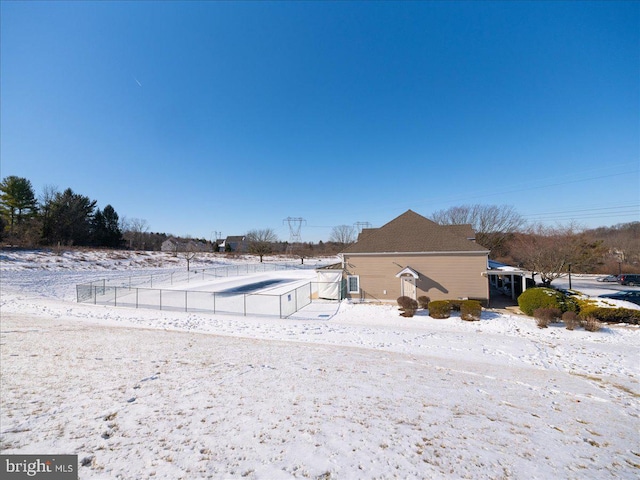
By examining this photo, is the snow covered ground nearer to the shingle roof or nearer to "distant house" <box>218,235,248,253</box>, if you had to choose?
the shingle roof

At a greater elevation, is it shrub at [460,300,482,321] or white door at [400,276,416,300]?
white door at [400,276,416,300]

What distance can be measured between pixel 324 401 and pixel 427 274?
15.7 m

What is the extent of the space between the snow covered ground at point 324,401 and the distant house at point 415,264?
5.81 metres

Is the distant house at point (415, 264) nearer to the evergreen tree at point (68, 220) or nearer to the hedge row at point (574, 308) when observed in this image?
the hedge row at point (574, 308)

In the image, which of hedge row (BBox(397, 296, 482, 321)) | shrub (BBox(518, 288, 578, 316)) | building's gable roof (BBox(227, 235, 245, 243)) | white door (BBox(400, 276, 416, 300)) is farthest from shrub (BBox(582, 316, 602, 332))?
building's gable roof (BBox(227, 235, 245, 243))

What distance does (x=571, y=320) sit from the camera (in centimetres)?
1310

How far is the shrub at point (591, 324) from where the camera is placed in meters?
12.7

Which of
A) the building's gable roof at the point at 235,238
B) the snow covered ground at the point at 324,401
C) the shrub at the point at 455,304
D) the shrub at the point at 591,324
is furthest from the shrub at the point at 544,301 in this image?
the building's gable roof at the point at 235,238

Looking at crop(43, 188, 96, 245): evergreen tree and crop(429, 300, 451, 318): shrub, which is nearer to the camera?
crop(429, 300, 451, 318): shrub

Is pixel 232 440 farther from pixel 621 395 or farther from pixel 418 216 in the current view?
pixel 418 216

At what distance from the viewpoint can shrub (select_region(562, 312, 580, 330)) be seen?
13.1 m

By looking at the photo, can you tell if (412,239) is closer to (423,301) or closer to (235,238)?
(423,301)

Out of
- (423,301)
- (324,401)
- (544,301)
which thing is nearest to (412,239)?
(423,301)

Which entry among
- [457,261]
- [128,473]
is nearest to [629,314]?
[457,261]
